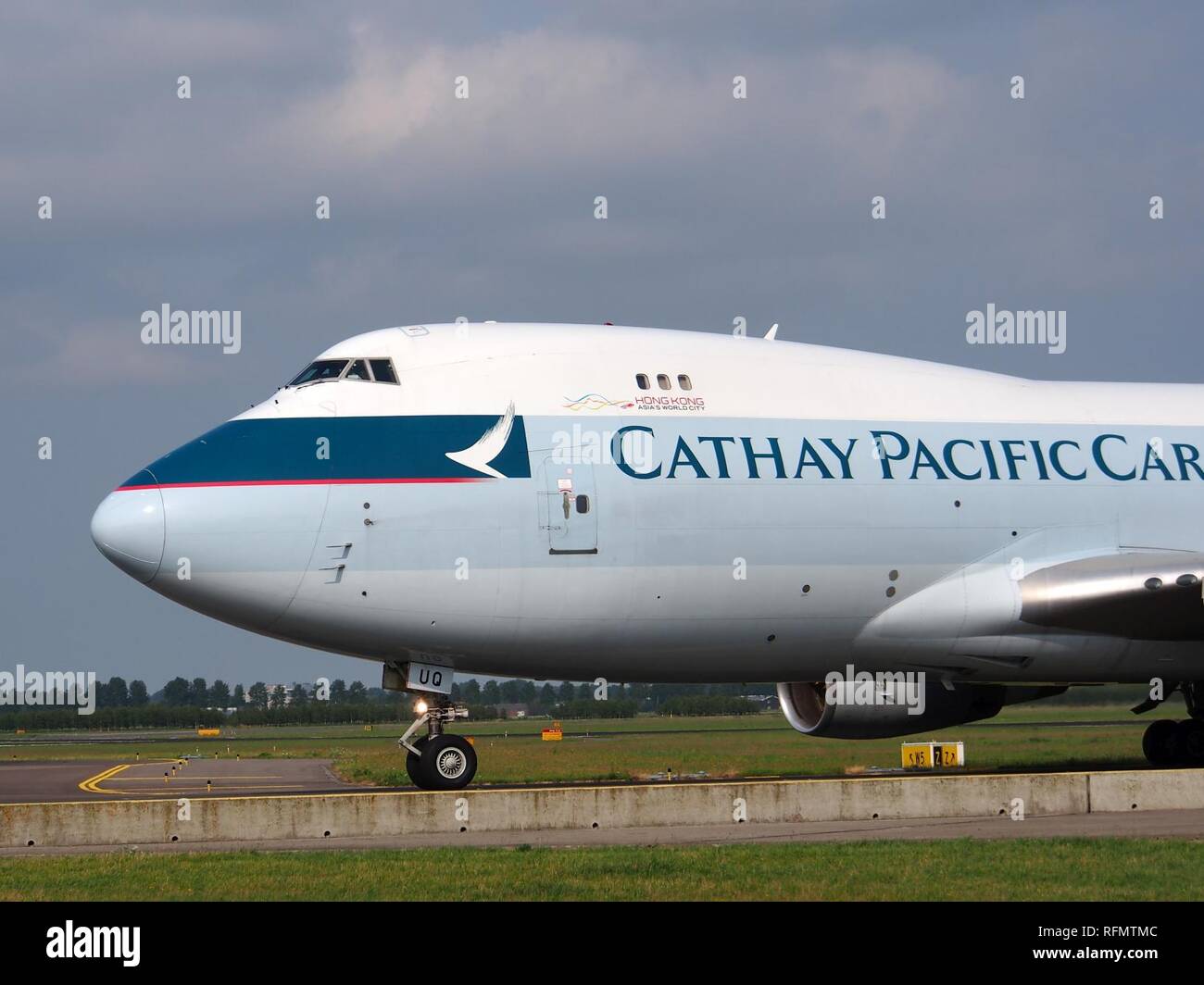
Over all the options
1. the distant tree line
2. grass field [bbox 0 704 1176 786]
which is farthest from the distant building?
grass field [bbox 0 704 1176 786]

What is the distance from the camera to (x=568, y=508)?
19.8 meters

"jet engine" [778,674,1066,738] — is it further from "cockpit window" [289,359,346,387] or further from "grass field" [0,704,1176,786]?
"cockpit window" [289,359,346,387]

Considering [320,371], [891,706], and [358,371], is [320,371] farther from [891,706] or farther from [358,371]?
[891,706]

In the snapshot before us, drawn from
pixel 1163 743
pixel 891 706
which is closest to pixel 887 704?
pixel 891 706

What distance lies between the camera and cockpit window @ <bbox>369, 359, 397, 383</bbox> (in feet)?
65.7

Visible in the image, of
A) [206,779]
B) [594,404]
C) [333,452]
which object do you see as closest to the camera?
[333,452]

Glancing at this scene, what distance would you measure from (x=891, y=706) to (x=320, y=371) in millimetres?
9977

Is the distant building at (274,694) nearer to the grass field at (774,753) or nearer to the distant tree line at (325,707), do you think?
the distant tree line at (325,707)

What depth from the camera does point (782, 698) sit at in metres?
25.1

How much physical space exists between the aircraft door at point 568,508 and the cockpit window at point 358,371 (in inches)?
101

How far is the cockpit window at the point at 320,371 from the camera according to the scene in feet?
65.9

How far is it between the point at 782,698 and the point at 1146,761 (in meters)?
6.65
